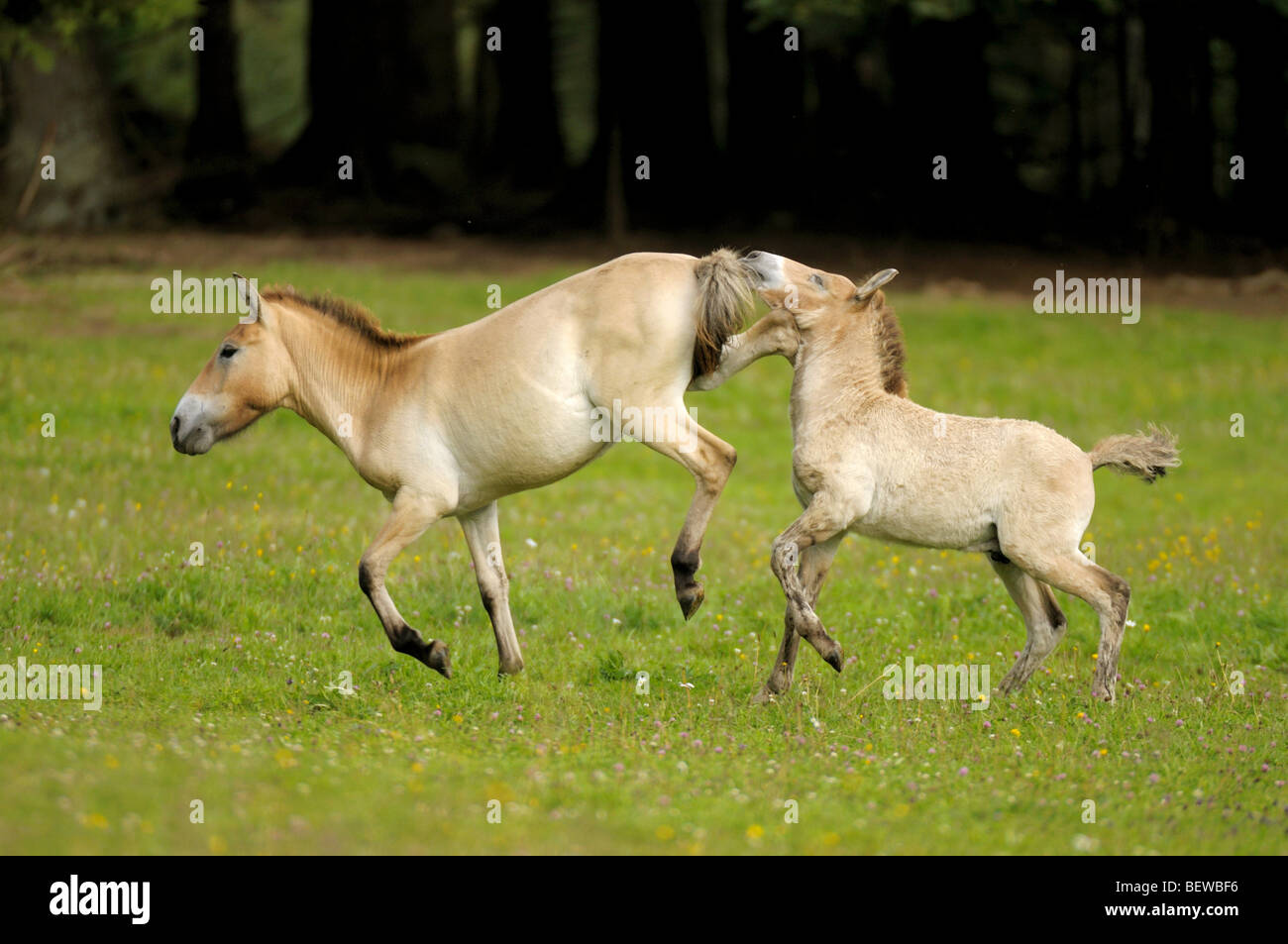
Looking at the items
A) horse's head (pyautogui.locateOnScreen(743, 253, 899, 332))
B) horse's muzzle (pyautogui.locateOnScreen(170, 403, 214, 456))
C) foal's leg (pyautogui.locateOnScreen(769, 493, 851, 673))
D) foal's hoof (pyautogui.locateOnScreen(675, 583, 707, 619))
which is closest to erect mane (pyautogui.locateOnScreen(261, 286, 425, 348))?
horse's muzzle (pyautogui.locateOnScreen(170, 403, 214, 456))

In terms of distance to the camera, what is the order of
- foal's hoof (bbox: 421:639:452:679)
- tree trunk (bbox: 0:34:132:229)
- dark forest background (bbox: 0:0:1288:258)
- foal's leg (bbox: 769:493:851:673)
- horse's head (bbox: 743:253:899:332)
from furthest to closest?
dark forest background (bbox: 0:0:1288:258), tree trunk (bbox: 0:34:132:229), horse's head (bbox: 743:253:899:332), foal's hoof (bbox: 421:639:452:679), foal's leg (bbox: 769:493:851:673)

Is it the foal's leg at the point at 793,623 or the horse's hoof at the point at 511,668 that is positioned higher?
the foal's leg at the point at 793,623

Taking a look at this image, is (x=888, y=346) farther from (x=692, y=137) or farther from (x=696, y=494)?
(x=692, y=137)

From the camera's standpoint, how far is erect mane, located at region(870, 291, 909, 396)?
7824mm

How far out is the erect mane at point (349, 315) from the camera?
26.9ft

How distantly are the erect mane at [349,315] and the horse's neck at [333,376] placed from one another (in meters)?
0.09

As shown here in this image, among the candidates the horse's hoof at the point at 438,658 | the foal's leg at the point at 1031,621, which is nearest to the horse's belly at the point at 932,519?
the foal's leg at the point at 1031,621

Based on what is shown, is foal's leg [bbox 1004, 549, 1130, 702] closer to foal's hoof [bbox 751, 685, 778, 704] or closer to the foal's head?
the foal's head

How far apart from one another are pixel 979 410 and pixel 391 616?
11.2 meters

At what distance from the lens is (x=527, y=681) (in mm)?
7918

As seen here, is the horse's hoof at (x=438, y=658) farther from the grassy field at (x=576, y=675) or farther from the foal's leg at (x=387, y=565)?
the grassy field at (x=576, y=675)

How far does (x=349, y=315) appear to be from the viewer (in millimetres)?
8234

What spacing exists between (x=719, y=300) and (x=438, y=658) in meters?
2.48
